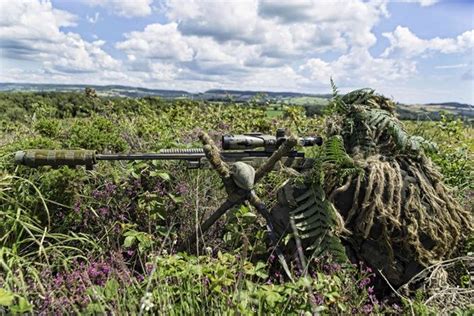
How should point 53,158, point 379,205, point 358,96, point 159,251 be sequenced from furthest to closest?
point 358,96, point 53,158, point 379,205, point 159,251

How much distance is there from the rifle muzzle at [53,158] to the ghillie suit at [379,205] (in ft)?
5.01

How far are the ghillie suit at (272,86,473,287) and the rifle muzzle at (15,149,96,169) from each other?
1.53m

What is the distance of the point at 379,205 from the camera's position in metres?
3.16

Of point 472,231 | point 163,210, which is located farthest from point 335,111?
point 163,210

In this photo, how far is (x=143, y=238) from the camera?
Answer: 327 cm

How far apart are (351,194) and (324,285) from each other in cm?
96

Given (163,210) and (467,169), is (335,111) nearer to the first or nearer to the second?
(163,210)

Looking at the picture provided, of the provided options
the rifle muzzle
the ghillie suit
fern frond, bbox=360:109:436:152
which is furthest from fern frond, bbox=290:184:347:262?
the rifle muzzle

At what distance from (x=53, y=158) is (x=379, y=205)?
8.03 feet

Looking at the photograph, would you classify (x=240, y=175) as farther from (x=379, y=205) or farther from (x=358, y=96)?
(x=358, y=96)

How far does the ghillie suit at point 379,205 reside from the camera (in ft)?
10.4

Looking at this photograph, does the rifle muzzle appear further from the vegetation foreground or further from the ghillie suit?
the ghillie suit

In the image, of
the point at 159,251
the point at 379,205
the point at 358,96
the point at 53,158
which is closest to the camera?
the point at 159,251

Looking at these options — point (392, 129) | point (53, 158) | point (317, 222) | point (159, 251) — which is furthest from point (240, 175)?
point (53, 158)
